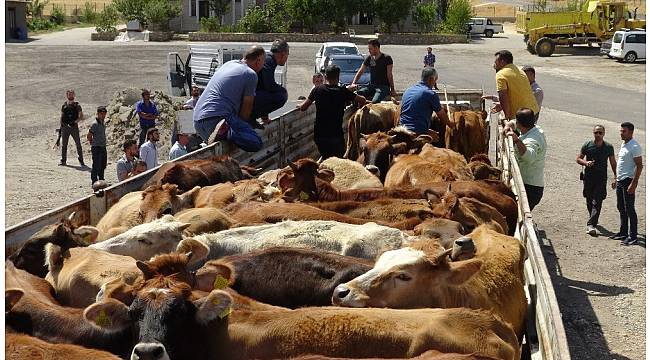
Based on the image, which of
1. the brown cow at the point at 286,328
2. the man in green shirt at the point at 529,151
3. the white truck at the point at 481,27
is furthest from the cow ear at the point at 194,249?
the white truck at the point at 481,27

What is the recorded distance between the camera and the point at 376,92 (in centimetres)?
1534

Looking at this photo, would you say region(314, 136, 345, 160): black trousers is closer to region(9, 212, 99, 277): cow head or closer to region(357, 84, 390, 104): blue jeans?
region(357, 84, 390, 104): blue jeans

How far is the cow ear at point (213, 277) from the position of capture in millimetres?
5602

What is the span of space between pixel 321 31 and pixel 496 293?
59.3m

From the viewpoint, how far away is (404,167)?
988 centimetres

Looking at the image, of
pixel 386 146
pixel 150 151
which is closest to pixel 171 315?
pixel 386 146

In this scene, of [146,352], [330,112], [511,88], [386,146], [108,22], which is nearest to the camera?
[146,352]

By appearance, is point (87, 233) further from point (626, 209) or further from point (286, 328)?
point (626, 209)

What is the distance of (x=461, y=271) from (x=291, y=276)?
3.59 ft

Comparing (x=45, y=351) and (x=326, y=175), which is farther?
(x=326, y=175)

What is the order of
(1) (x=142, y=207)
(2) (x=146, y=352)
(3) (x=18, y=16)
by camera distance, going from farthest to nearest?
(3) (x=18, y=16) → (1) (x=142, y=207) → (2) (x=146, y=352)

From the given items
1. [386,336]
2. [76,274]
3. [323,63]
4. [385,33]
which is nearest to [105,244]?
[76,274]

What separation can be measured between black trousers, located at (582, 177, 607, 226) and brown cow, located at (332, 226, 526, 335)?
9.43m

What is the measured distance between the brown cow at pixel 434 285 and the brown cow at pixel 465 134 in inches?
257
